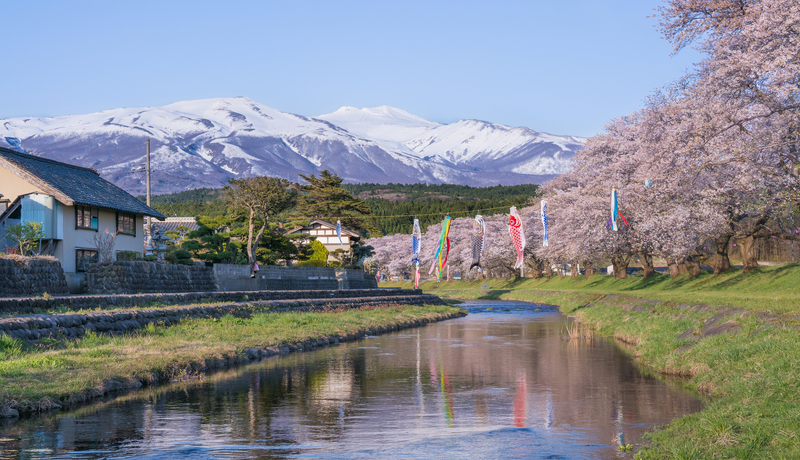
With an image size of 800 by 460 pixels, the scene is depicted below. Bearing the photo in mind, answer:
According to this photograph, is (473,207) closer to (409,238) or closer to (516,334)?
(409,238)

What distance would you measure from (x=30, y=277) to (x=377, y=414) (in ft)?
73.8

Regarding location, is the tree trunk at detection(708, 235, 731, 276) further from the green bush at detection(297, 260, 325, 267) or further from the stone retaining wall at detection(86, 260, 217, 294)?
the stone retaining wall at detection(86, 260, 217, 294)

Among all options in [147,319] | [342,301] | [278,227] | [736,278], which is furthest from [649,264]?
[147,319]

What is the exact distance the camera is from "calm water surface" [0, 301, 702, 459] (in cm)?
994

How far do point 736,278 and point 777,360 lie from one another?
106 ft

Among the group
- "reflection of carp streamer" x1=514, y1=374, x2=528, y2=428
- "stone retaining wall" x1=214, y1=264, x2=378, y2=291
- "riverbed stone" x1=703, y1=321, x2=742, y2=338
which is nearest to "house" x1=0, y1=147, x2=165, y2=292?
"stone retaining wall" x1=214, y1=264, x2=378, y2=291

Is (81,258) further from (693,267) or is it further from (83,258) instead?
(693,267)

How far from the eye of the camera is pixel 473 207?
121 metres

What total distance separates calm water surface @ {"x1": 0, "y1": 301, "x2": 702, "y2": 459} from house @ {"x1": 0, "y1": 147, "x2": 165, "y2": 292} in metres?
22.4

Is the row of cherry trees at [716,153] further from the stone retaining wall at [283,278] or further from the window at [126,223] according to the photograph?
the window at [126,223]

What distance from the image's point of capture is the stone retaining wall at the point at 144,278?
33875mm

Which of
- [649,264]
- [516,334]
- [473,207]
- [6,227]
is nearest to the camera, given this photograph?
[516,334]

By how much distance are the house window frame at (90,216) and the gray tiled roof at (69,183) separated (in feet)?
2.22

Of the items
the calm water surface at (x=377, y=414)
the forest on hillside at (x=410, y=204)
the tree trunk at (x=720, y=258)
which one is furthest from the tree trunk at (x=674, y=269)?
the forest on hillside at (x=410, y=204)
